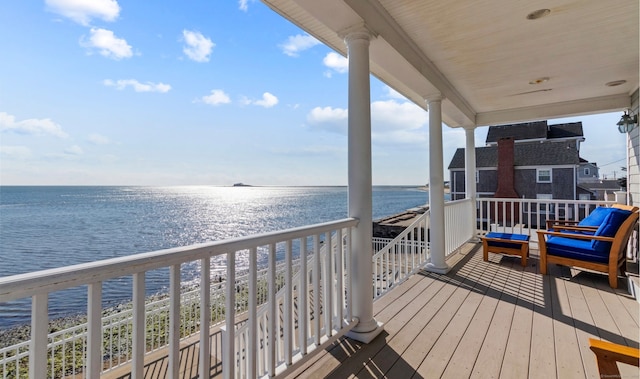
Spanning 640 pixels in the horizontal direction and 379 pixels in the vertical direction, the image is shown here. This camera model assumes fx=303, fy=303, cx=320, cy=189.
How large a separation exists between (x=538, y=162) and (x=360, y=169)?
60.3 feet

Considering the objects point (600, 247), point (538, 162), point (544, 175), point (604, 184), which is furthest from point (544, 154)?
point (600, 247)

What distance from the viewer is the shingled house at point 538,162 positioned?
16.2m

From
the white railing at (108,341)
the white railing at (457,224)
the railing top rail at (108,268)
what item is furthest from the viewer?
the white railing at (457,224)

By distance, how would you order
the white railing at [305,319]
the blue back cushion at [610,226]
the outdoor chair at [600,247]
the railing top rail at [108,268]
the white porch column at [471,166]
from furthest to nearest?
the white porch column at [471,166] → the blue back cushion at [610,226] → the outdoor chair at [600,247] → the white railing at [305,319] → the railing top rail at [108,268]

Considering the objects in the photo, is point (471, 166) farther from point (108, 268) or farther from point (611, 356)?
point (108, 268)

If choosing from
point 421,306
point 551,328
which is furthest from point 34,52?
point 551,328

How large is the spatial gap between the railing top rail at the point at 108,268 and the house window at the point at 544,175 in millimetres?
19316

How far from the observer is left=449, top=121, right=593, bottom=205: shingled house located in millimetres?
16203

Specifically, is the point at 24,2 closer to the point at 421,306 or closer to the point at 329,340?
the point at 329,340

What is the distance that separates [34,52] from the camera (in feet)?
14.1

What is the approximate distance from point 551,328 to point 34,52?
7.01 m

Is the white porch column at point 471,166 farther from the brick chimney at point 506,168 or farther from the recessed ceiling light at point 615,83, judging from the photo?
the brick chimney at point 506,168

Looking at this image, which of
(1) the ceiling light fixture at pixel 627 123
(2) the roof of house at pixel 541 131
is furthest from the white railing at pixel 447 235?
(2) the roof of house at pixel 541 131

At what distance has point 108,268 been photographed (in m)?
1.08
